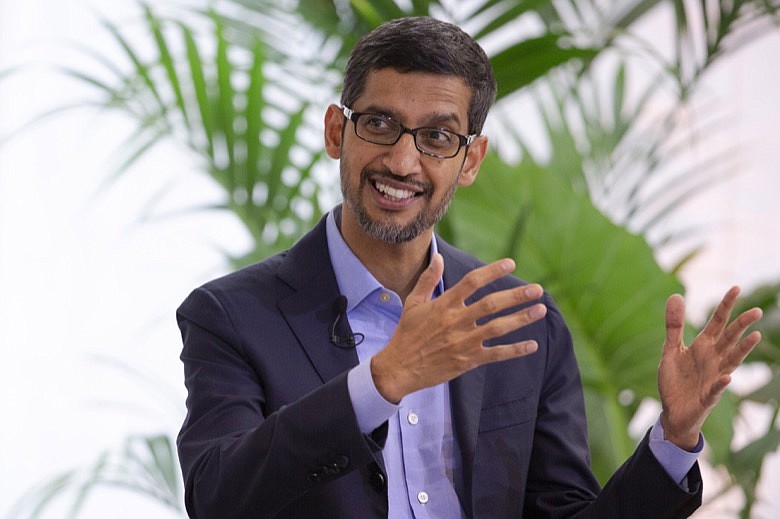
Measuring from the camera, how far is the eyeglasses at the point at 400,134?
57.9 inches

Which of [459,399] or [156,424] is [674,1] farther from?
[156,424]

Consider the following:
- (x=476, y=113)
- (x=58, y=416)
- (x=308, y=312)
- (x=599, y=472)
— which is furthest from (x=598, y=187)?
(x=58, y=416)

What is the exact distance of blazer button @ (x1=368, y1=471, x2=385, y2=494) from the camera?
4.57 ft

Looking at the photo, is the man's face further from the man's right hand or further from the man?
the man's right hand

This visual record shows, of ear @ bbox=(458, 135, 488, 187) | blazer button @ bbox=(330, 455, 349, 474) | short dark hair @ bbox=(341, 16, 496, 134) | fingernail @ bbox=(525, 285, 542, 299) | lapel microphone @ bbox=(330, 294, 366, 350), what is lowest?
blazer button @ bbox=(330, 455, 349, 474)

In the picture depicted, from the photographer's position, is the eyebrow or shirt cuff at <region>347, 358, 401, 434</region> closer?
shirt cuff at <region>347, 358, 401, 434</region>

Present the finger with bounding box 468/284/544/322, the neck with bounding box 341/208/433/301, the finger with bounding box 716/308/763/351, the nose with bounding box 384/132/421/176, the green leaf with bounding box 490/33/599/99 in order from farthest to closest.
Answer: the green leaf with bounding box 490/33/599/99, the neck with bounding box 341/208/433/301, the nose with bounding box 384/132/421/176, the finger with bounding box 716/308/763/351, the finger with bounding box 468/284/544/322

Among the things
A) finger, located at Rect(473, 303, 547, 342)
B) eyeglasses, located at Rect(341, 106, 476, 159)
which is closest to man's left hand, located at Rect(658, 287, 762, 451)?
finger, located at Rect(473, 303, 547, 342)

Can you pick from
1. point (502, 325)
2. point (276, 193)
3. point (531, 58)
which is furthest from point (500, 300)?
point (276, 193)

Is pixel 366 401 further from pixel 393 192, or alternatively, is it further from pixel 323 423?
pixel 393 192

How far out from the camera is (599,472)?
85.4 inches

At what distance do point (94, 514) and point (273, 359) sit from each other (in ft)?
6.72

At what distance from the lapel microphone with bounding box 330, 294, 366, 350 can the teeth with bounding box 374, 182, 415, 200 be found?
146 millimetres

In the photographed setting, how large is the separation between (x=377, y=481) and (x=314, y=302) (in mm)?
253
